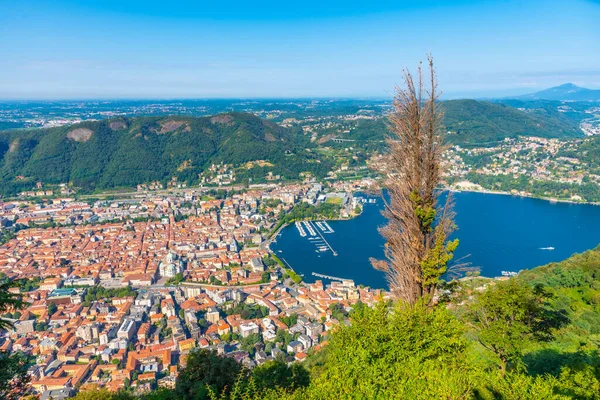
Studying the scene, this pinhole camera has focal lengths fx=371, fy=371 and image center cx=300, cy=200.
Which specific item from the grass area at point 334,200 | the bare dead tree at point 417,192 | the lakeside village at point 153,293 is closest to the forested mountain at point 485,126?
the grass area at point 334,200

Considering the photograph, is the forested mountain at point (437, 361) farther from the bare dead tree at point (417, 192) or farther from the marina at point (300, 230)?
the marina at point (300, 230)

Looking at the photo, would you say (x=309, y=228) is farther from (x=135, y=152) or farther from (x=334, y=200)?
(x=135, y=152)

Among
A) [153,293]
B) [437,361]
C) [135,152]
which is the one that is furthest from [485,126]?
[437,361]

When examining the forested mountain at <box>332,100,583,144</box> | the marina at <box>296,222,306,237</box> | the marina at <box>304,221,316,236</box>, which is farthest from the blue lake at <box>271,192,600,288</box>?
the forested mountain at <box>332,100,583,144</box>

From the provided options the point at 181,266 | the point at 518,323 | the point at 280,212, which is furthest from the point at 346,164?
the point at 518,323

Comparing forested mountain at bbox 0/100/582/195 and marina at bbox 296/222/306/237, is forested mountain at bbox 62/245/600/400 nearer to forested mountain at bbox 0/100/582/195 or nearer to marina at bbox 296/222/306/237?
marina at bbox 296/222/306/237

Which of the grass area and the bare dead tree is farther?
the grass area
